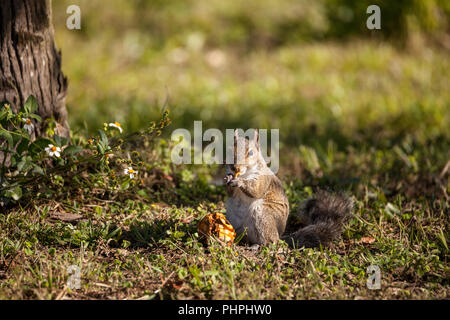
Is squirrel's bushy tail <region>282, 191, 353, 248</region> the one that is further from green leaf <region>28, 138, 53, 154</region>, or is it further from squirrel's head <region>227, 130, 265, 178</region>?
green leaf <region>28, 138, 53, 154</region>

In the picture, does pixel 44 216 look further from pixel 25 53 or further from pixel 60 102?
pixel 25 53

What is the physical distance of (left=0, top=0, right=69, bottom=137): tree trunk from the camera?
341 centimetres

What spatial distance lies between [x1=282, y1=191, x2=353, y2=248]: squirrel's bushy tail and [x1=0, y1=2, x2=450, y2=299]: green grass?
15cm

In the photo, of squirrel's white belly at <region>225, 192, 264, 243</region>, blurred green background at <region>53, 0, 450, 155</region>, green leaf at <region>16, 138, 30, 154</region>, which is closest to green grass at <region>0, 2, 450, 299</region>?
blurred green background at <region>53, 0, 450, 155</region>

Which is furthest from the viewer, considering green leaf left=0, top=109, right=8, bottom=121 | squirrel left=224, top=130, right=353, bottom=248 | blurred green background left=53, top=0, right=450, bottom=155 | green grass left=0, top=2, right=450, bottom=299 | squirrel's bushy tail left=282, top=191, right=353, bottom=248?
blurred green background left=53, top=0, right=450, bottom=155

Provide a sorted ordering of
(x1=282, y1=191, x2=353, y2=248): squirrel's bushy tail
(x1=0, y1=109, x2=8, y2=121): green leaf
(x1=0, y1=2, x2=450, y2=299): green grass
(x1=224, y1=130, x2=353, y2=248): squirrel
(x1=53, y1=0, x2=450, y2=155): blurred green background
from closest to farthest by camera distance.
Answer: (x1=0, y1=2, x2=450, y2=299): green grass < (x1=0, y1=109, x2=8, y2=121): green leaf < (x1=224, y1=130, x2=353, y2=248): squirrel < (x1=282, y1=191, x2=353, y2=248): squirrel's bushy tail < (x1=53, y1=0, x2=450, y2=155): blurred green background

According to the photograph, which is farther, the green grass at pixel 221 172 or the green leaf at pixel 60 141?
the green leaf at pixel 60 141

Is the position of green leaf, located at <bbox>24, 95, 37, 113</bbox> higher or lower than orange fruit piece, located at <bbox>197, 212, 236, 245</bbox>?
higher

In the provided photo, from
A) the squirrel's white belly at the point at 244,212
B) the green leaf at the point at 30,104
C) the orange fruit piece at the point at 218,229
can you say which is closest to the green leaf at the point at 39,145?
the green leaf at the point at 30,104

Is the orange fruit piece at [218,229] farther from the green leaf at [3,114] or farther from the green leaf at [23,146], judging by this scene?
the green leaf at [3,114]

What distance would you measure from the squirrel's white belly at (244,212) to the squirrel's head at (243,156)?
→ 0.15m

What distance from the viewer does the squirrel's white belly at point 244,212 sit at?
310 cm

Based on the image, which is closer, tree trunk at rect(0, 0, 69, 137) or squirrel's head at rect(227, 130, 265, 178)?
squirrel's head at rect(227, 130, 265, 178)

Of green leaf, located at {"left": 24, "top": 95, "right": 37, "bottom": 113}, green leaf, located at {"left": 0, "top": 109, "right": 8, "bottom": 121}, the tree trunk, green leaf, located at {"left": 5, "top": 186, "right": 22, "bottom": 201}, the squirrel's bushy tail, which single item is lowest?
the squirrel's bushy tail
